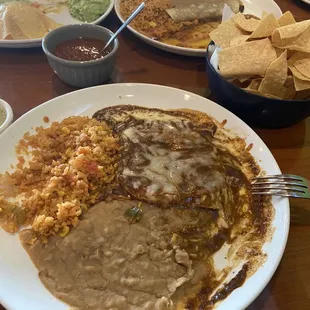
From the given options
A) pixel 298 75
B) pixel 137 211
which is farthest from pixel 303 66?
pixel 137 211

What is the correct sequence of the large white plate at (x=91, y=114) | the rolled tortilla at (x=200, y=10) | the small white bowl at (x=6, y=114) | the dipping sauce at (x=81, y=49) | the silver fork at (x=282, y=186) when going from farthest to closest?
1. the rolled tortilla at (x=200, y=10)
2. the dipping sauce at (x=81, y=49)
3. the small white bowl at (x=6, y=114)
4. the silver fork at (x=282, y=186)
5. the large white plate at (x=91, y=114)

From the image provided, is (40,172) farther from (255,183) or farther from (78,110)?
(255,183)

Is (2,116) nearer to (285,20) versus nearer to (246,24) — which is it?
(246,24)

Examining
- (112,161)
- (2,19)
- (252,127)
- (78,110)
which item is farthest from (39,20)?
(252,127)

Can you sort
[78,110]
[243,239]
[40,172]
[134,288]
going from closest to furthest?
[134,288] → [243,239] → [40,172] → [78,110]

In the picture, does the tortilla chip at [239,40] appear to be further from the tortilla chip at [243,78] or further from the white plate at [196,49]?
the white plate at [196,49]

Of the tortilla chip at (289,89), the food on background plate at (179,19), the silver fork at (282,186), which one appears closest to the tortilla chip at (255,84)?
the tortilla chip at (289,89)
